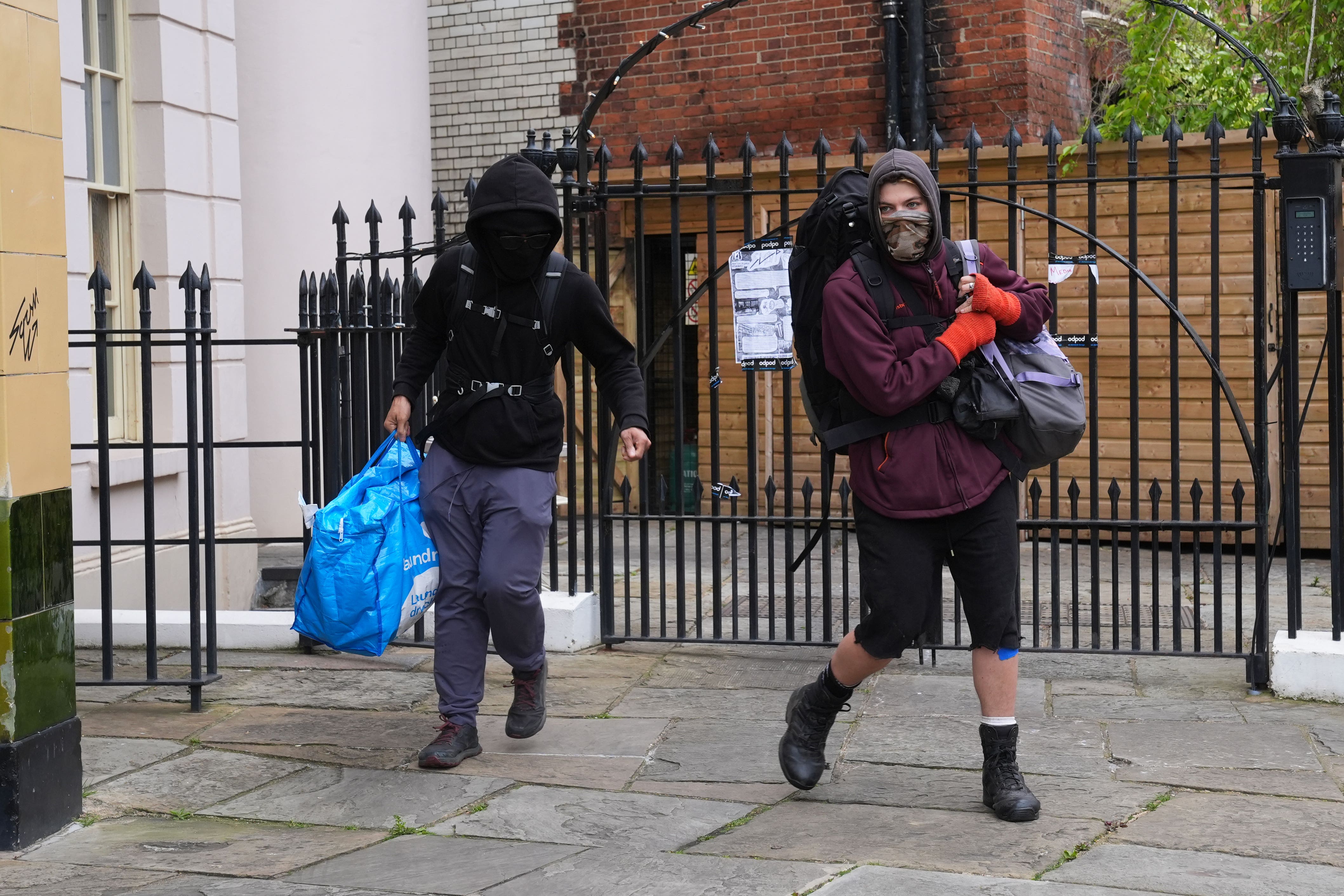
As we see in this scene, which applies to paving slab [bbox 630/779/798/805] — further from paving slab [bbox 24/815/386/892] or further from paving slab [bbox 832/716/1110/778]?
paving slab [bbox 24/815/386/892]

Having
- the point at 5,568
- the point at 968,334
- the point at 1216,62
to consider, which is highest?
the point at 1216,62

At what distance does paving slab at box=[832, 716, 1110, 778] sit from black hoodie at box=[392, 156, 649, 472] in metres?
1.34

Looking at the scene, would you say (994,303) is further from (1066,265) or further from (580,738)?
(580,738)

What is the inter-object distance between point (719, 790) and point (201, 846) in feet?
4.96

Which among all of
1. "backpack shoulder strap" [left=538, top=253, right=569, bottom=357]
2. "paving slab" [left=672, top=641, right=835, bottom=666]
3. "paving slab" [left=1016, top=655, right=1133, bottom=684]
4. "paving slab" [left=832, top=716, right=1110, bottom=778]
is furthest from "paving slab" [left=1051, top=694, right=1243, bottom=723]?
"backpack shoulder strap" [left=538, top=253, right=569, bottom=357]

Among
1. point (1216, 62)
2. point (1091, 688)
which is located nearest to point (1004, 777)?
point (1091, 688)

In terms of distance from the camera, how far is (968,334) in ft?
13.6

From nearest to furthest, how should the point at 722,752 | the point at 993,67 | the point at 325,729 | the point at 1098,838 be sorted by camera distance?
the point at 1098,838 < the point at 722,752 < the point at 325,729 < the point at 993,67

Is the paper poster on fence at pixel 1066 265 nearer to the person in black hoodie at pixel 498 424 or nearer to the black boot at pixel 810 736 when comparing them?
the person in black hoodie at pixel 498 424

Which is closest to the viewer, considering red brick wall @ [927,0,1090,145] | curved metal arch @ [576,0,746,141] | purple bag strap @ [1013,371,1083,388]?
purple bag strap @ [1013,371,1083,388]

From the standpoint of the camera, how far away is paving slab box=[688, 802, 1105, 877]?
3887 millimetres

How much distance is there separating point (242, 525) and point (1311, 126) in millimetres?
7377

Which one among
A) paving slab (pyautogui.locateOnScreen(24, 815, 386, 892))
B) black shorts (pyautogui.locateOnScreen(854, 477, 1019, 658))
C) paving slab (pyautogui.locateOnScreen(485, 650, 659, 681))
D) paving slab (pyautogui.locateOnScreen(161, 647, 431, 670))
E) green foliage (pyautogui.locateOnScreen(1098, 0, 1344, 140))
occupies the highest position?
green foliage (pyautogui.locateOnScreen(1098, 0, 1344, 140))

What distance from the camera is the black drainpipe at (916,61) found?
1127 cm
